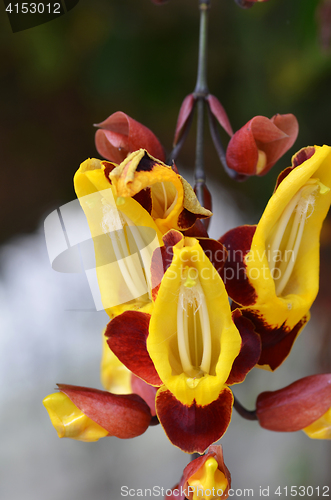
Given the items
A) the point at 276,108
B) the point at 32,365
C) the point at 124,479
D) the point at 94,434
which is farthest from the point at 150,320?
the point at 124,479

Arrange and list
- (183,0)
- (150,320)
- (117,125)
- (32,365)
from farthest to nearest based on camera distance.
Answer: (32,365) → (183,0) → (117,125) → (150,320)

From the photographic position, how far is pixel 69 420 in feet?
1.42

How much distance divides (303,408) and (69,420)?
9.4 inches

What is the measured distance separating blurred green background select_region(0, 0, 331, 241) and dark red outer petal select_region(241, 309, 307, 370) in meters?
0.53

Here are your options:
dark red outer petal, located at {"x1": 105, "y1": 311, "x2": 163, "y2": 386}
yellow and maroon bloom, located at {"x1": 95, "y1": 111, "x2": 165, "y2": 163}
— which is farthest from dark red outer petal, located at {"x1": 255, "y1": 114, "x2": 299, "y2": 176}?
dark red outer petal, located at {"x1": 105, "y1": 311, "x2": 163, "y2": 386}

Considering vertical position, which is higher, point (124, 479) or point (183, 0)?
point (183, 0)

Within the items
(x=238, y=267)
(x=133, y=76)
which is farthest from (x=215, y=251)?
(x=133, y=76)

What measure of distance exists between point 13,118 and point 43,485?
98cm

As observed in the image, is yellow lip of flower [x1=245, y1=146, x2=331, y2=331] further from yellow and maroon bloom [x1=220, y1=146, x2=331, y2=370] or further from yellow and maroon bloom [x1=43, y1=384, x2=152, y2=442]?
yellow and maroon bloom [x1=43, y1=384, x2=152, y2=442]

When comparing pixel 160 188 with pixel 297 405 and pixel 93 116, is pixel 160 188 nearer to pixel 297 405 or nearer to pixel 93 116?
pixel 297 405

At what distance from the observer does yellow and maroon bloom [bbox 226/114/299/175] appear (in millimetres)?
466

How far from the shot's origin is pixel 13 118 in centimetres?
88

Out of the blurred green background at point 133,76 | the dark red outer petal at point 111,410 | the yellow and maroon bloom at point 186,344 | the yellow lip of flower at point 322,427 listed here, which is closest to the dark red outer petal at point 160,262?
the yellow and maroon bloom at point 186,344

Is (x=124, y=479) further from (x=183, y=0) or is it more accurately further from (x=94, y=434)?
(x=183, y=0)
